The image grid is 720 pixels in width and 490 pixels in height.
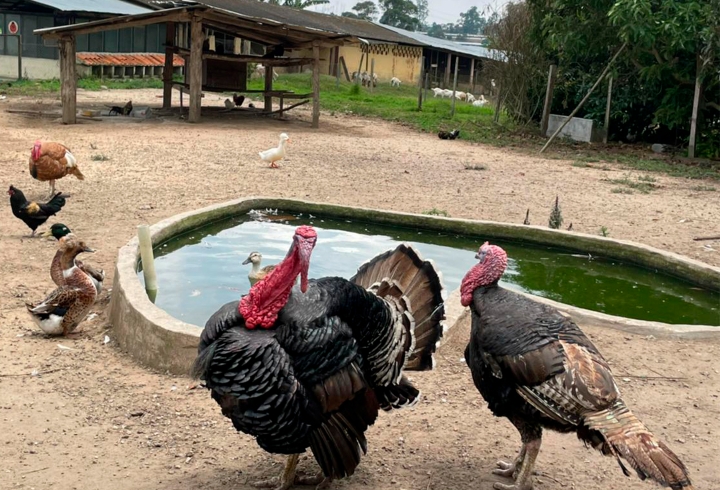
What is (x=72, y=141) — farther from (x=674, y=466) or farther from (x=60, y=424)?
(x=674, y=466)

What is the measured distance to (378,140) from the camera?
60.5 ft

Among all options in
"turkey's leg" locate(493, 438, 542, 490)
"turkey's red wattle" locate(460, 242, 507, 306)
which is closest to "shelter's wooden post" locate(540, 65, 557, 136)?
"turkey's red wattle" locate(460, 242, 507, 306)

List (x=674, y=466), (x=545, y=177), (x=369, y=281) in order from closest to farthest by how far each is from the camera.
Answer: (x=674, y=466)
(x=369, y=281)
(x=545, y=177)

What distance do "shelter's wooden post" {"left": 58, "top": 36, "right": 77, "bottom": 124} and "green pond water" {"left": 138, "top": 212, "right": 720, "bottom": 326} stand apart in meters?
9.48

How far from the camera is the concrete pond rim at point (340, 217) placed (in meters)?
5.61

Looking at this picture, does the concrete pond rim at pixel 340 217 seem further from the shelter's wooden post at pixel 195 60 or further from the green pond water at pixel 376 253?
the shelter's wooden post at pixel 195 60

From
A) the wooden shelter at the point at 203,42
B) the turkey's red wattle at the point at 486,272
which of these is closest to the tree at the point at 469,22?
the wooden shelter at the point at 203,42

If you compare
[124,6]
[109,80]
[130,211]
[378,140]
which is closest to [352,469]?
[130,211]

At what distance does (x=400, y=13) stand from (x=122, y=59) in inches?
1708

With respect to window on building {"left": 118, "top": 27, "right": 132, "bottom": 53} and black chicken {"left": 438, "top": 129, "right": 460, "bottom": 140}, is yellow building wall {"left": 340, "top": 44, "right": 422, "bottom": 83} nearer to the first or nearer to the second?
window on building {"left": 118, "top": 27, "right": 132, "bottom": 53}

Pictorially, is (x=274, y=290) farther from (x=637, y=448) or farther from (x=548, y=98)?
(x=548, y=98)

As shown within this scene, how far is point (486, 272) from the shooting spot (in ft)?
15.1

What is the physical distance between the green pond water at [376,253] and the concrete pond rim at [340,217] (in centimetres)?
10

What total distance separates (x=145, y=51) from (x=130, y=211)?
25143 mm
